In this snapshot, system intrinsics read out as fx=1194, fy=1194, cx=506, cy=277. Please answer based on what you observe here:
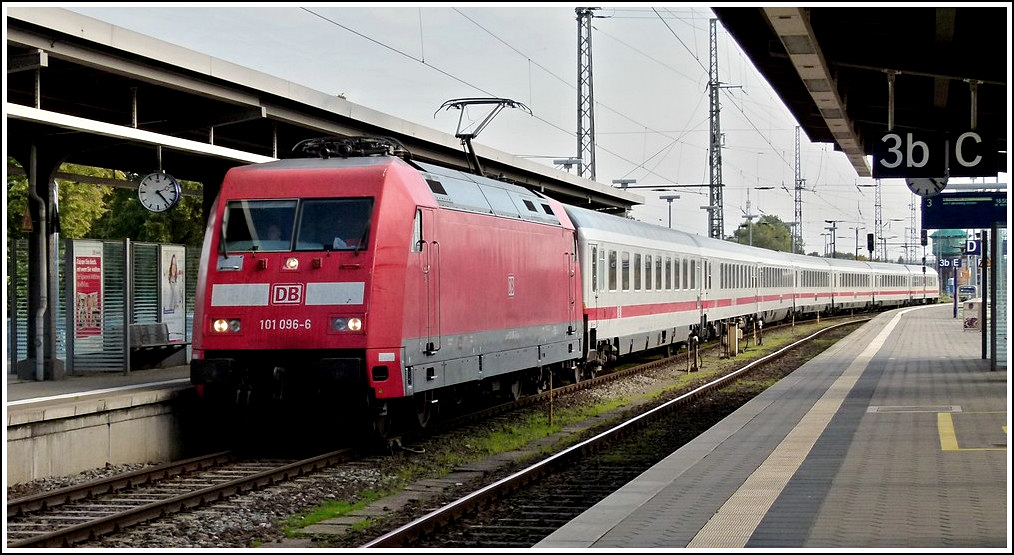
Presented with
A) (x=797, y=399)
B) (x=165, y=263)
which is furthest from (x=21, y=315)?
(x=797, y=399)

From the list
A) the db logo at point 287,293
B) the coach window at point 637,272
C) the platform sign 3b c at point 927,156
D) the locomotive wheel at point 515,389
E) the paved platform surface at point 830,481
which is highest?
the platform sign 3b c at point 927,156

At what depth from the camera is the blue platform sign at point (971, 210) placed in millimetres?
19688

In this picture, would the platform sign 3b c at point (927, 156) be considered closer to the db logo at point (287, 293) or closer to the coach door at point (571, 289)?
the coach door at point (571, 289)

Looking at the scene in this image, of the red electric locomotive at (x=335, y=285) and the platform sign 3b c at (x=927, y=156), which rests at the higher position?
the platform sign 3b c at (x=927, y=156)

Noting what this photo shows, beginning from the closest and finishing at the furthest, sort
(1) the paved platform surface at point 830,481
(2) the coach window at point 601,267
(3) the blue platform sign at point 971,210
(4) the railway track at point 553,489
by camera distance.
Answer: (1) the paved platform surface at point 830,481
(4) the railway track at point 553,489
(3) the blue platform sign at point 971,210
(2) the coach window at point 601,267

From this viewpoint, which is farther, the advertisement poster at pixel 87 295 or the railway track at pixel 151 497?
the advertisement poster at pixel 87 295

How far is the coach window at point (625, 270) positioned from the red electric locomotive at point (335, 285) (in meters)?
10.0

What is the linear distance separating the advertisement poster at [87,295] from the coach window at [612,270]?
1028 centimetres

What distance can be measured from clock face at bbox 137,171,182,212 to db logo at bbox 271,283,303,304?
4.22 metres

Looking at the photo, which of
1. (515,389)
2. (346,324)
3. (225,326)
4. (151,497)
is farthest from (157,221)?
(151,497)

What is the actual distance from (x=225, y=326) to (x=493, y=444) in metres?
3.64

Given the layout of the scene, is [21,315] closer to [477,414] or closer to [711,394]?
[477,414]

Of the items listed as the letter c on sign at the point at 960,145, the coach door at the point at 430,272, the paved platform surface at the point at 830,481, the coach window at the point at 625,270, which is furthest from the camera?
the coach window at the point at 625,270

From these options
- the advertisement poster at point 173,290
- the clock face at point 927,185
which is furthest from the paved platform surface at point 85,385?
the clock face at point 927,185
